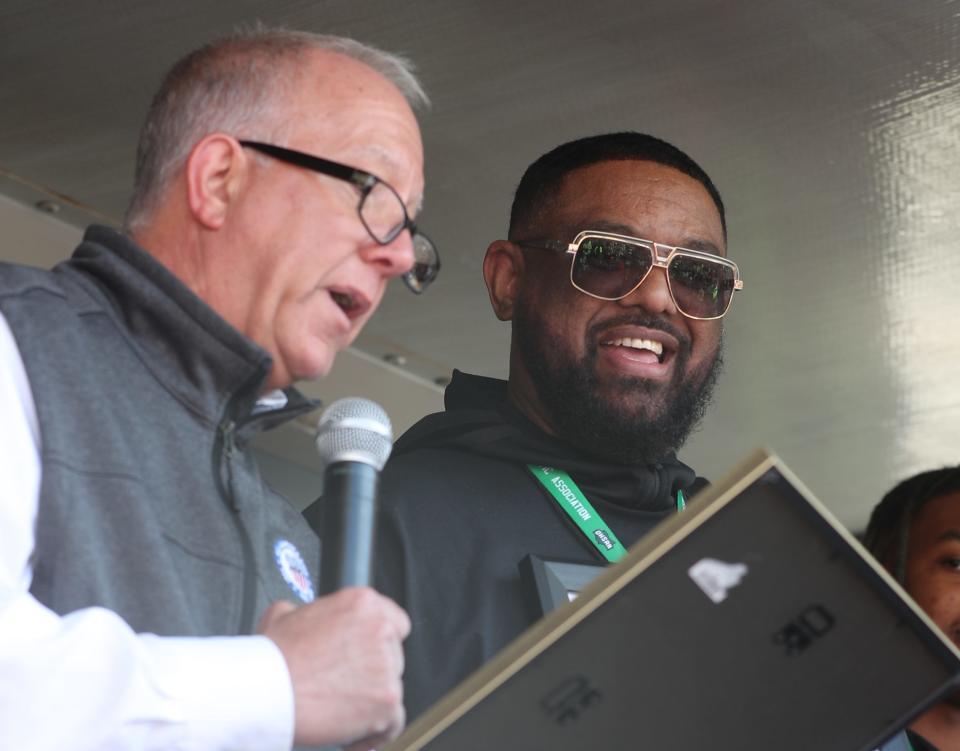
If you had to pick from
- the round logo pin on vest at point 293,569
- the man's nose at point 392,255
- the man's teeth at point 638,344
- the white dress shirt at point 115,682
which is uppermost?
the man's nose at point 392,255

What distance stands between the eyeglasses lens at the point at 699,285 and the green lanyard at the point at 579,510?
1.20 ft

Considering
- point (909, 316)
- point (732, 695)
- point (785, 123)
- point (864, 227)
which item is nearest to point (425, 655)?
point (732, 695)

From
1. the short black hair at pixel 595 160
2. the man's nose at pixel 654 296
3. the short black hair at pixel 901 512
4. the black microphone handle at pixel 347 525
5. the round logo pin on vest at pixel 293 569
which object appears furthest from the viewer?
the short black hair at pixel 901 512

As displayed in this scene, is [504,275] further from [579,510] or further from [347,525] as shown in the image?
[347,525]

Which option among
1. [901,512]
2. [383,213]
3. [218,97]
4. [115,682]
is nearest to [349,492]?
[115,682]

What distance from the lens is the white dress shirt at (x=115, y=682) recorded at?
1315 mm

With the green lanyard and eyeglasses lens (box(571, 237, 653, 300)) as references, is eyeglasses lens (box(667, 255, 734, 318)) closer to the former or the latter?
eyeglasses lens (box(571, 237, 653, 300))

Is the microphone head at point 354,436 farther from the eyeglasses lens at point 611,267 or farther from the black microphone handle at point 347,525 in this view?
the eyeglasses lens at point 611,267

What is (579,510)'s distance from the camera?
2.55 metres

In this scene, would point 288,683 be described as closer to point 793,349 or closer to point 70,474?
point 70,474

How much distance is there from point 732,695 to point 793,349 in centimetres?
352

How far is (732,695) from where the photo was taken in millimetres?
1609

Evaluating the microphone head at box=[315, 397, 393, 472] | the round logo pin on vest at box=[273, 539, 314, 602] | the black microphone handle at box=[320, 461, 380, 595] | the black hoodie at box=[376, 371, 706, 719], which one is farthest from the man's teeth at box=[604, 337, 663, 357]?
the black microphone handle at box=[320, 461, 380, 595]

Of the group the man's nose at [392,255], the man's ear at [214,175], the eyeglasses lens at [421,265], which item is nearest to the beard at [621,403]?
the eyeglasses lens at [421,265]
